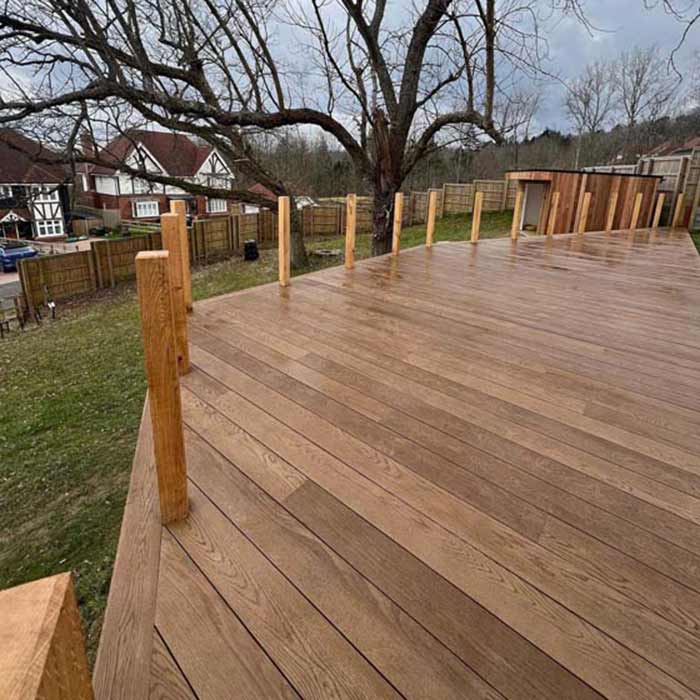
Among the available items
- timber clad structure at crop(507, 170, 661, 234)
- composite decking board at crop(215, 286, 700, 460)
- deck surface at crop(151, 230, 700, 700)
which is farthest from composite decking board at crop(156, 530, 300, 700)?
timber clad structure at crop(507, 170, 661, 234)

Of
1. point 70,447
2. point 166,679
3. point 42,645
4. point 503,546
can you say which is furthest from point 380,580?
point 70,447

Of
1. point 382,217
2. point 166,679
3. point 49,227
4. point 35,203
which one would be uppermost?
point 382,217

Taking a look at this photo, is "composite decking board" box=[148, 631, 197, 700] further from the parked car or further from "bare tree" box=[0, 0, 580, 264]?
the parked car

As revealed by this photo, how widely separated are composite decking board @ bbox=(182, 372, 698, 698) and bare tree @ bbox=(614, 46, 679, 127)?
82.3 feet

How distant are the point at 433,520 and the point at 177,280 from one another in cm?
193

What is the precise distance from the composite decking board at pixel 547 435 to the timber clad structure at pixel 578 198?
727 cm

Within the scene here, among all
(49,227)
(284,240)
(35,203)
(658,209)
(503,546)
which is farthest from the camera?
(49,227)

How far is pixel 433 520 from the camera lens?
1422 mm

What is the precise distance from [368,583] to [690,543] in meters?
1.01

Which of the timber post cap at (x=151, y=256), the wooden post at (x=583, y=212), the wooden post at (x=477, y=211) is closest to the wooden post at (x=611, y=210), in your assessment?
the wooden post at (x=583, y=212)

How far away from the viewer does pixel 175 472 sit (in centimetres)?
140

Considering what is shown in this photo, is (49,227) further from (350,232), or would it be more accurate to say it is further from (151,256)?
(151,256)

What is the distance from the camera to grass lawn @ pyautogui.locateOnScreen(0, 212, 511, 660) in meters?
2.70

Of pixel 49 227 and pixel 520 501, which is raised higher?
pixel 520 501
